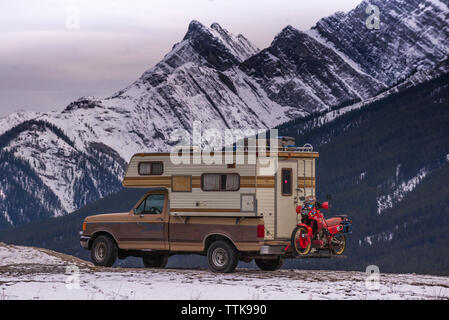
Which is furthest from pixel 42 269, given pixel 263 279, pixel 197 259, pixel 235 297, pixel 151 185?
pixel 197 259

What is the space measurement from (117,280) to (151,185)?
5.00 metres

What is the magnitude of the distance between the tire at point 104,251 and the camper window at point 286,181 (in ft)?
19.4

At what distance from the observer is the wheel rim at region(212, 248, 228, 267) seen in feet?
88.4

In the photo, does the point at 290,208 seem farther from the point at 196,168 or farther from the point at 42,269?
the point at 42,269

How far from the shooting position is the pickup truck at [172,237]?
87.1 feet

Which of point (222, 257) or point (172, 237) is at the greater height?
point (172, 237)

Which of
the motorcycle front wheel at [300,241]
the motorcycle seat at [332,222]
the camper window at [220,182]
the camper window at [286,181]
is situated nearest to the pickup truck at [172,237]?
the motorcycle front wheel at [300,241]

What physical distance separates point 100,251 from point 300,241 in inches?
271

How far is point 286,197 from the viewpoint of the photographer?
27281mm

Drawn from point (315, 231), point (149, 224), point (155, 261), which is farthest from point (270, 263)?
point (149, 224)

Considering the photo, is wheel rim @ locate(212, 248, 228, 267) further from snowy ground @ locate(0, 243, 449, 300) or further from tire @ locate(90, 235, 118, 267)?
tire @ locate(90, 235, 118, 267)

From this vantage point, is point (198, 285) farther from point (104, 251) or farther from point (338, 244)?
point (104, 251)

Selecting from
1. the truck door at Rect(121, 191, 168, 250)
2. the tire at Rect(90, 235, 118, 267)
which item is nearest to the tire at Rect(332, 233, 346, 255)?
the truck door at Rect(121, 191, 168, 250)

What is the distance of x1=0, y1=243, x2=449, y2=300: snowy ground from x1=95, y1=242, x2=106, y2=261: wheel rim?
1412 millimetres
